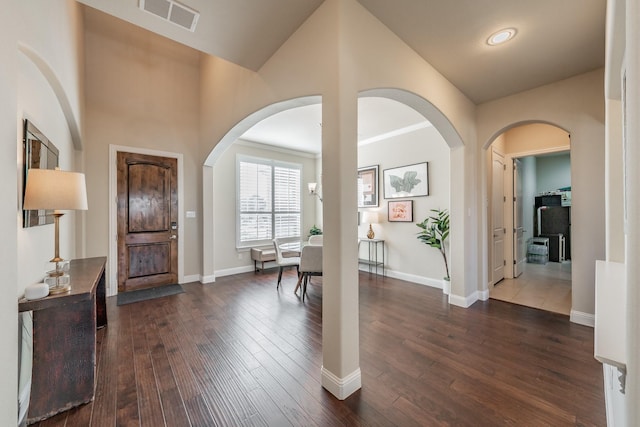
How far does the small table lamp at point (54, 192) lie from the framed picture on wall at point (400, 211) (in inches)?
175

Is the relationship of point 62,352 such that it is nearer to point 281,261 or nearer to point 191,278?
point 281,261

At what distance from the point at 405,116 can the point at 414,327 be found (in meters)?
3.21

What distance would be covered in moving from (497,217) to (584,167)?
1673mm

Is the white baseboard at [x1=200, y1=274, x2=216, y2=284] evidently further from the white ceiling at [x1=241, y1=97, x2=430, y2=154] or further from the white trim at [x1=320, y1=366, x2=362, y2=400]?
the white trim at [x1=320, y1=366, x2=362, y2=400]

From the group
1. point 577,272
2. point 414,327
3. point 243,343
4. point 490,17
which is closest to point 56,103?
point 243,343

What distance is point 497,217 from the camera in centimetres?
443

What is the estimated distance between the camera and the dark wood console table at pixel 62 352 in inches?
63.8

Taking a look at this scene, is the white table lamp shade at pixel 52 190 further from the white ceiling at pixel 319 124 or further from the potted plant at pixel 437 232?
the potted plant at pixel 437 232

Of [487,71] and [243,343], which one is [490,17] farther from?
[243,343]

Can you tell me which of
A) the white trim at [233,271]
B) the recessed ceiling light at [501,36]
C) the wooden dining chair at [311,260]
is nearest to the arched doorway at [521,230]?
the recessed ceiling light at [501,36]

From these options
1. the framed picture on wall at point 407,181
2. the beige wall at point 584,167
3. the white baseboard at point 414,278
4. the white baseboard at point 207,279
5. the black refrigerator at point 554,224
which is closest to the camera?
the beige wall at point 584,167

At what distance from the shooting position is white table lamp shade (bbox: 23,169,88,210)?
1.48m

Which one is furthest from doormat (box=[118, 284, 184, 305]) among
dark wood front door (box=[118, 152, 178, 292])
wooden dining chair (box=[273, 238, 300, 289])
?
wooden dining chair (box=[273, 238, 300, 289])

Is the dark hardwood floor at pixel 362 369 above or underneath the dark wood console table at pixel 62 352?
underneath
